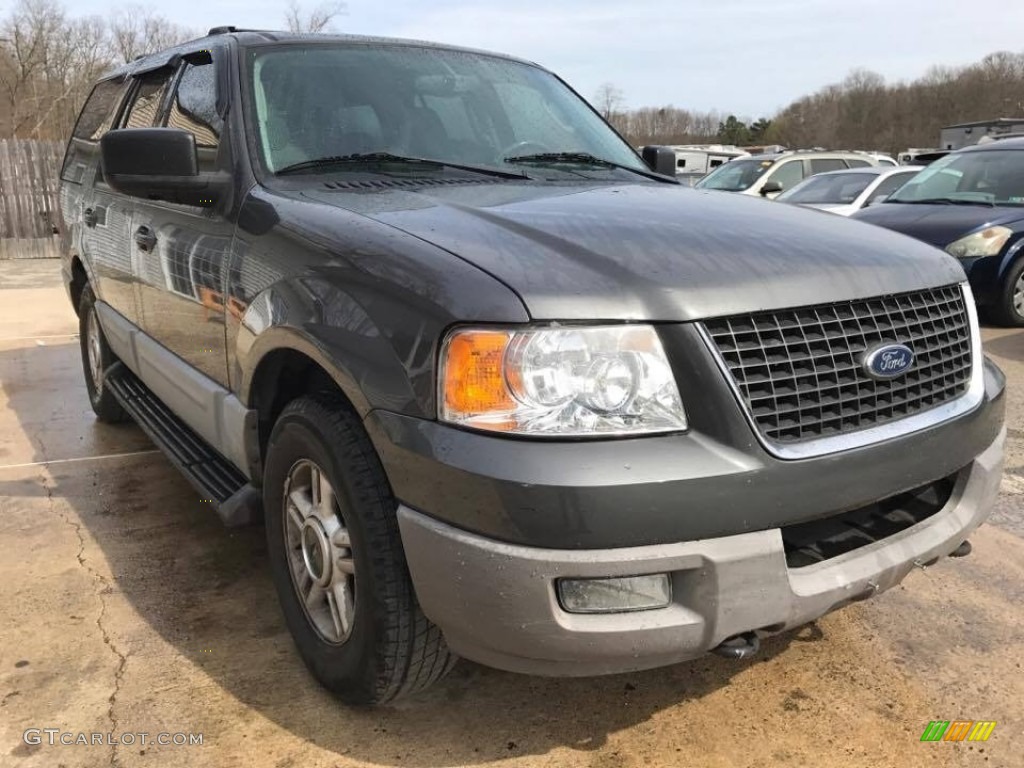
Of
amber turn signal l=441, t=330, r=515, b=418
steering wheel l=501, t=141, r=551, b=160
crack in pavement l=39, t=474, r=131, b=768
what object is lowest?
crack in pavement l=39, t=474, r=131, b=768

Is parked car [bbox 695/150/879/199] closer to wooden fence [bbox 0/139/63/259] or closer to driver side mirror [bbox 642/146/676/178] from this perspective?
driver side mirror [bbox 642/146/676/178]

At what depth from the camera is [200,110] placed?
325cm

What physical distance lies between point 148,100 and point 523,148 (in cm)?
190

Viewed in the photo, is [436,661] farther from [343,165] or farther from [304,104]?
[304,104]

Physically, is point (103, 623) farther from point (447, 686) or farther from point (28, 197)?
point (28, 197)

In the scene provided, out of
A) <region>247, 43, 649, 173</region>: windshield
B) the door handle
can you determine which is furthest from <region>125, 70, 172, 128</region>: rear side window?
<region>247, 43, 649, 173</region>: windshield

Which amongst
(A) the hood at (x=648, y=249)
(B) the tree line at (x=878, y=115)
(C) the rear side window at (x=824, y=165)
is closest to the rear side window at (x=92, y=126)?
(A) the hood at (x=648, y=249)

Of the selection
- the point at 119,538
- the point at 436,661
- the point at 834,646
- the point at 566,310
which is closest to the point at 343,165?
the point at 566,310

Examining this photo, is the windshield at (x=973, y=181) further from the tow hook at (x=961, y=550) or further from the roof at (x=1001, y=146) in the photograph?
the tow hook at (x=961, y=550)

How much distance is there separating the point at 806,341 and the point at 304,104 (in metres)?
1.92

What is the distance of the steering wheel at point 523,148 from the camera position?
3252mm

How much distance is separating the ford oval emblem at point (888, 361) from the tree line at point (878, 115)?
62.5m

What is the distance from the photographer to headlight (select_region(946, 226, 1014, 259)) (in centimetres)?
760

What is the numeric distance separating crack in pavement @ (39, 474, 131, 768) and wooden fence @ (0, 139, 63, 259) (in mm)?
11945
